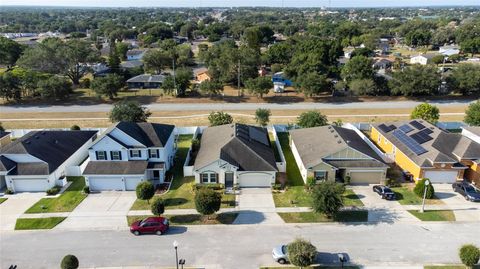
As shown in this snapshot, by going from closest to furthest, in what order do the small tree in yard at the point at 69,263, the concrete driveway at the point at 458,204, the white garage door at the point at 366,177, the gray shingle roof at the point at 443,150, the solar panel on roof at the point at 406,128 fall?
the small tree in yard at the point at 69,263 → the concrete driveway at the point at 458,204 → the gray shingle roof at the point at 443,150 → the white garage door at the point at 366,177 → the solar panel on roof at the point at 406,128

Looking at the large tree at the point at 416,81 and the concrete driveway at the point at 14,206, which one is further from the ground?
the large tree at the point at 416,81

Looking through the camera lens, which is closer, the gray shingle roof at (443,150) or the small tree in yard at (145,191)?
the small tree in yard at (145,191)

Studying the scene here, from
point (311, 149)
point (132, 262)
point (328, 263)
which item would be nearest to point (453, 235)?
point (328, 263)

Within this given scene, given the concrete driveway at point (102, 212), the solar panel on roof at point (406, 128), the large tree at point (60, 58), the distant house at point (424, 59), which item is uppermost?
the large tree at point (60, 58)

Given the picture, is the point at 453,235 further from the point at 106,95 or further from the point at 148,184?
the point at 106,95

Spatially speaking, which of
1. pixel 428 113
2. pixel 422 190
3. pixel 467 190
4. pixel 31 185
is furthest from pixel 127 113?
pixel 428 113

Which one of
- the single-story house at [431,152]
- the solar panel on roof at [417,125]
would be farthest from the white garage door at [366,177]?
the solar panel on roof at [417,125]

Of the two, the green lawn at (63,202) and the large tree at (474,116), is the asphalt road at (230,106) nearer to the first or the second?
the large tree at (474,116)
